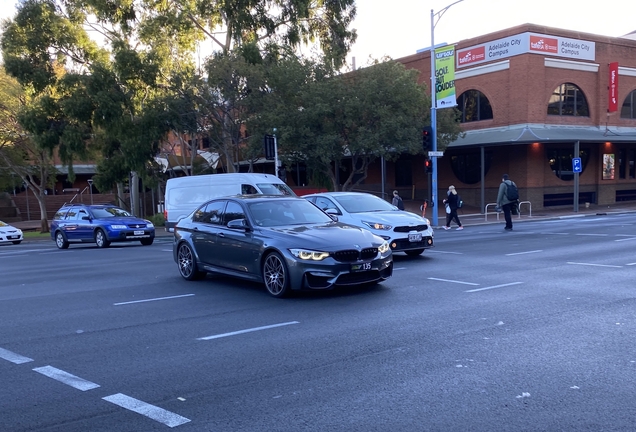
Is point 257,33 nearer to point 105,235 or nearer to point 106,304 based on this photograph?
point 105,235

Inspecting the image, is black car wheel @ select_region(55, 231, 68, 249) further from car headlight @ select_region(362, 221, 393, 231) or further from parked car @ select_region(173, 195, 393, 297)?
car headlight @ select_region(362, 221, 393, 231)

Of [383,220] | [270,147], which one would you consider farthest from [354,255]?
[270,147]

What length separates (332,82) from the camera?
29.6 metres

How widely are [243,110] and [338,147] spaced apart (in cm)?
513

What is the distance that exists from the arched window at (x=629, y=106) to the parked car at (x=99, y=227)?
3174 cm

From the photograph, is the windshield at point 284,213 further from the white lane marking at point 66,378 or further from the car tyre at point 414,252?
the white lane marking at point 66,378

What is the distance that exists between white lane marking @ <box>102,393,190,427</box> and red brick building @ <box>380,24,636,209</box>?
30.1 metres

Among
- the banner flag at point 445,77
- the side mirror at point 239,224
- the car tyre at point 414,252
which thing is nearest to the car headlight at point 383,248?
the side mirror at point 239,224

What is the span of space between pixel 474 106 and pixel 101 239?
2475 cm

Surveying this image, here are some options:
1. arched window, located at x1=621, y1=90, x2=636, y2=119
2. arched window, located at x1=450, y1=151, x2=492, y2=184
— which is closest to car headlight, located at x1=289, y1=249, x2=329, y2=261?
arched window, located at x1=450, y1=151, x2=492, y2=184

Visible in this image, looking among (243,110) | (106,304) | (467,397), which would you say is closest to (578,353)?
(467,397)

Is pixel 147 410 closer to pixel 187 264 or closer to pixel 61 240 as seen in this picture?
pixel 187 264

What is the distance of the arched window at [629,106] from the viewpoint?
129 feet

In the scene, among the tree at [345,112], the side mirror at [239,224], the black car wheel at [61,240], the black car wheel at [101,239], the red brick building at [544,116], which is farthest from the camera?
the red brick building at [544,116]
